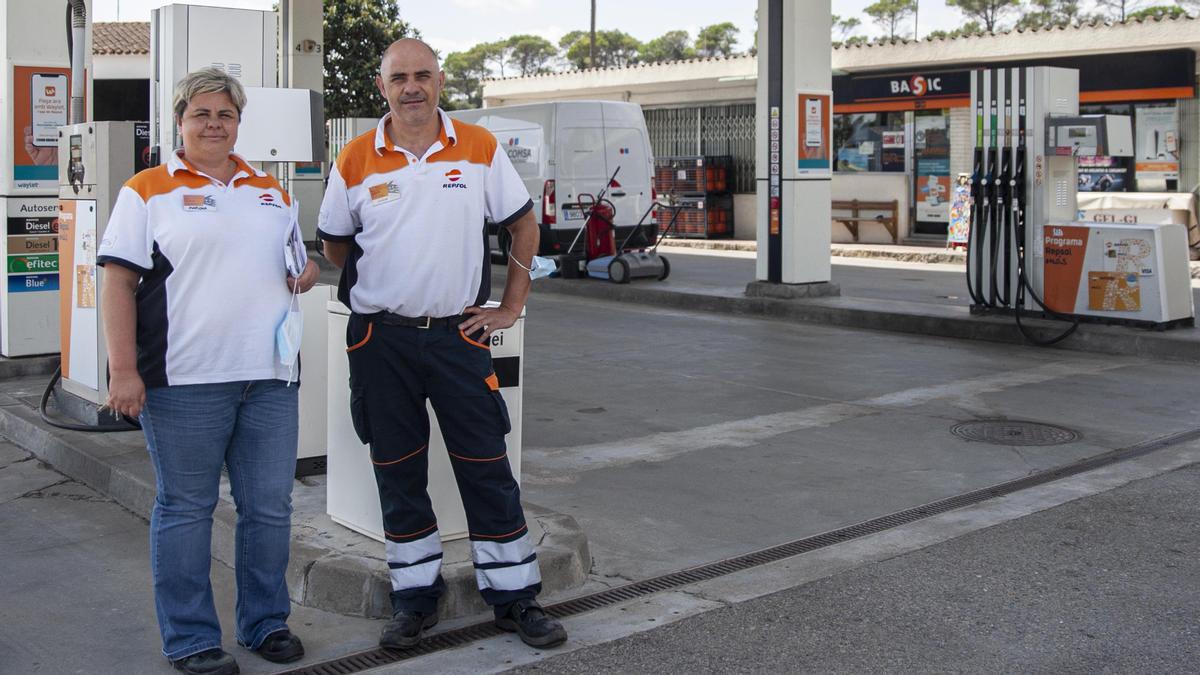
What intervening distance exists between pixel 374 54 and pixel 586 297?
17325mm

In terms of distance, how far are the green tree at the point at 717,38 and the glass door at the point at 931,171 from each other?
240 ft

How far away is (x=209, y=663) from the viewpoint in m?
4.23

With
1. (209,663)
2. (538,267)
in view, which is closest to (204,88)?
(538,267)

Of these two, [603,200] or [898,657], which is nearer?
[898,657]

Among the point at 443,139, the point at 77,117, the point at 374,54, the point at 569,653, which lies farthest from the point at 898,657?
the point at 374,54

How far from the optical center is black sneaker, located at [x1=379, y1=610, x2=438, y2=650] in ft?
14.7

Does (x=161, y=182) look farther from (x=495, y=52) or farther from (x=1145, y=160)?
(x=495, y=52)

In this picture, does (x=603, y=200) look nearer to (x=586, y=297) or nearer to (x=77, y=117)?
(x=586, y=297)

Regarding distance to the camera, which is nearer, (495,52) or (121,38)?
(121,38)

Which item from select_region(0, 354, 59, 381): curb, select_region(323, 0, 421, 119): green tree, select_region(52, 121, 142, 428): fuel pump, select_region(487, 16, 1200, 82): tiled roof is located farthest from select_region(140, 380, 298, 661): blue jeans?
select_region(323, 0, 421, 119): green tree

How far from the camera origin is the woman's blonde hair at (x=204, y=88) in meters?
4.19

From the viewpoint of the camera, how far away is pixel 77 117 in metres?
7.99

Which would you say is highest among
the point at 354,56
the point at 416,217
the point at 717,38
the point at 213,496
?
the point at 717,38

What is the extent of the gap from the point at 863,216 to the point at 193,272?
2169 cm
